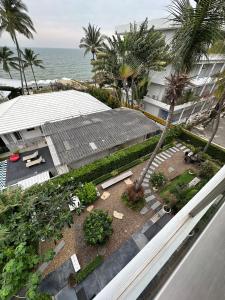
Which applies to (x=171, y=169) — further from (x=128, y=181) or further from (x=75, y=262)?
(x=75, y=262)

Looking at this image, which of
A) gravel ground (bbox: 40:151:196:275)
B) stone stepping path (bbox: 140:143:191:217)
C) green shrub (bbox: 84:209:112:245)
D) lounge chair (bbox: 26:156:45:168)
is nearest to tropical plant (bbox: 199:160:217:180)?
stone stepping path (bbox: 140:143:191:217)

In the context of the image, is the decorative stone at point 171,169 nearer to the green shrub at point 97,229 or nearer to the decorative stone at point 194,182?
the decorative stone at point 194,182

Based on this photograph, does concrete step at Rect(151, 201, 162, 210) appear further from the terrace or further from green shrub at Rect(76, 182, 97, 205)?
green shrub at Rect(76, 182, 97, 205)

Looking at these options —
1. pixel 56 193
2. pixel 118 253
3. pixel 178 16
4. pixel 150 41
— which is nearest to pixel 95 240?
pixel 118 253

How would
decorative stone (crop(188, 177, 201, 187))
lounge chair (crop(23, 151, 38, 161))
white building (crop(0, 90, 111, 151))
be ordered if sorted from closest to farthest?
decorative stone (crop(188, 177, 201, 187)) < lounge chair (crop(23, 151, 38, 161)) < white building (crop(0, 90, 111, 151))

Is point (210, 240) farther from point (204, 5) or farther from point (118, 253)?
point (118, 253)

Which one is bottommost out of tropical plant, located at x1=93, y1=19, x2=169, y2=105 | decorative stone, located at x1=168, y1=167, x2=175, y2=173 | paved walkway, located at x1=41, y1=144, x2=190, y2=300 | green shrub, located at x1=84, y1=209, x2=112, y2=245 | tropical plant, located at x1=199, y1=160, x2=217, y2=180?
decorative stone, located at x1=168, y1=167, x2=175, y2=173

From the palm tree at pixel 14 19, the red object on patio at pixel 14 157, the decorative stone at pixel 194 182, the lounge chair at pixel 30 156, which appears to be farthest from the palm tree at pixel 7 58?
the decorative stone at pixel 194 182
